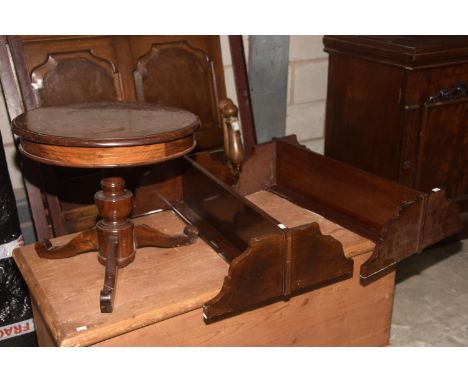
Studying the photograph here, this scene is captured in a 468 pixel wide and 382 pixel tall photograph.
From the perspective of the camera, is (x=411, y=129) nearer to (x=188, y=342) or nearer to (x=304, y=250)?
(x=304, y=250)

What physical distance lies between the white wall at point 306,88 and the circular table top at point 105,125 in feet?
3.00

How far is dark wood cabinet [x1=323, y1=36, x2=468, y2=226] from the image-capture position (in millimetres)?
2410

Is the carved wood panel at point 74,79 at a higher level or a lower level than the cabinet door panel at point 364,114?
higher

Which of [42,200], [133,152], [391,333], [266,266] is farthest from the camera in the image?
[391,333]

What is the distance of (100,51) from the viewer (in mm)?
2182

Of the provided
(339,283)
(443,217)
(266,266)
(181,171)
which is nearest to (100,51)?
(181,171)

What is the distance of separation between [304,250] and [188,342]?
44 cm

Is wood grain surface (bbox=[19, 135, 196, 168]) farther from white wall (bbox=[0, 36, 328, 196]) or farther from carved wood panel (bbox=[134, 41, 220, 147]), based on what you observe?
white wall (bbox=[0, 36, 328, 196])

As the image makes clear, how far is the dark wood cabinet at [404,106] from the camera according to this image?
2.41 metres

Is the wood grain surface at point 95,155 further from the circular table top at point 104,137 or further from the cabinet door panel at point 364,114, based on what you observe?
the cabinet door panel at point 364,114

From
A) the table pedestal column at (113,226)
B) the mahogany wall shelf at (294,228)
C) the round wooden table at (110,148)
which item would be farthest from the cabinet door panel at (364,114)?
the table pedestal column at (113,226)

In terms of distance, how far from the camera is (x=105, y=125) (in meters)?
1.64

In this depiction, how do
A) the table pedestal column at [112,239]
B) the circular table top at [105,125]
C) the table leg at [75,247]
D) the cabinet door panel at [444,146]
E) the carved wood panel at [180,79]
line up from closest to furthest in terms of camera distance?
the circular table top at [105,125] < the table pedestal column at [112,239] < the table leg at [75,247] < the carved wood panel at [180,79] < the cabinet door panel at [444,146]

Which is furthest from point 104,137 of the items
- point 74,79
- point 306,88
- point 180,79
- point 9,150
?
point 306,88
